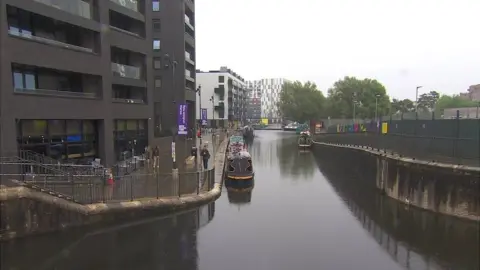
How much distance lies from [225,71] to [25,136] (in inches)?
4030

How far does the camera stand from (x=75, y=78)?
25172 millimetres

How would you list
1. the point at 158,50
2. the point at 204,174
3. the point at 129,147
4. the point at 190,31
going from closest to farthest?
1. the point at 204,174
2. the point at 129,147
3. the point at 158,50
4. the point at 190,31

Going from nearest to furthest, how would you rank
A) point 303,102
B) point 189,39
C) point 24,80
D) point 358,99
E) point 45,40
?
point 24,80 → point 45,40 → point 189,39 → point 358,99 → point 303,102

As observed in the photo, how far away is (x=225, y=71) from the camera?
396 feet

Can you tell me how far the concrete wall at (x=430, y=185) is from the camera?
16516mm

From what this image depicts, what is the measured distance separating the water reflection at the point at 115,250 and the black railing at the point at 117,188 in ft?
5.24

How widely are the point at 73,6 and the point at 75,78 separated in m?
4.63

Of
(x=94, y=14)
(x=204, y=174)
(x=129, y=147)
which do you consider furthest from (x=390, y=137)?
(x=94, y=14)

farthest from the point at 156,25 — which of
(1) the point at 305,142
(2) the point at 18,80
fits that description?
(2) the point at 18,80

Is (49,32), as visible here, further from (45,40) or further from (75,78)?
(75,78)

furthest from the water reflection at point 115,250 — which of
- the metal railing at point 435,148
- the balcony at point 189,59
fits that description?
the balcony at point 189,59

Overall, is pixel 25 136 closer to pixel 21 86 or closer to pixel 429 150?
pixel 21 86

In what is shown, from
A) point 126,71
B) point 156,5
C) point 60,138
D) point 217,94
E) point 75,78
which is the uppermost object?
point 156,5

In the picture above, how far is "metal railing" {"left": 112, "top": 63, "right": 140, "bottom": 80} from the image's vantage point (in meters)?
29.4
